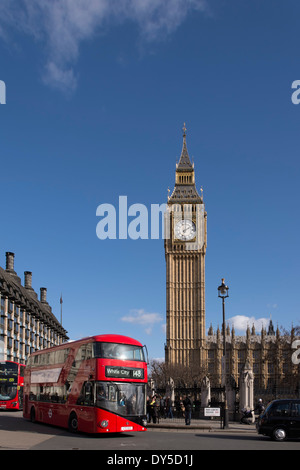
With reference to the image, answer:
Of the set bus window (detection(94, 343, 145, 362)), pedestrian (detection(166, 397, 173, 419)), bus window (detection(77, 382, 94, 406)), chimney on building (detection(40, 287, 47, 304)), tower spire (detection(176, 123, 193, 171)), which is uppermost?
tower spire (detection(176, 123, 193, 171))

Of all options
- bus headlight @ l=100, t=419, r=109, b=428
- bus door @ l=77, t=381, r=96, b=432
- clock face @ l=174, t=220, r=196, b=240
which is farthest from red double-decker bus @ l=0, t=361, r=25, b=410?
clock face @ l=174, t=220, r=196, b=240

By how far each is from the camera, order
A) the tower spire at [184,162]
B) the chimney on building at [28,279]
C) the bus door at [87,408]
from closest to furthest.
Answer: the bus door at [87,408] < the chimney on building at [28,279] < the tower spire at [184,162]

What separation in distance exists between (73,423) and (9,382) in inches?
644

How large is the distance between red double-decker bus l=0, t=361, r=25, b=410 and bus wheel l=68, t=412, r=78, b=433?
15.6 meters

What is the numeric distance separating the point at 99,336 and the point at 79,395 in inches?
99.9

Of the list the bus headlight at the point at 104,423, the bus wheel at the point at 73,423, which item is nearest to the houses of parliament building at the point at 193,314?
the bus wheel at the point at 73,423

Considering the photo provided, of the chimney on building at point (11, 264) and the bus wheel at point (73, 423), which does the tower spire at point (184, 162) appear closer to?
the chimney on building at point (11, 264)

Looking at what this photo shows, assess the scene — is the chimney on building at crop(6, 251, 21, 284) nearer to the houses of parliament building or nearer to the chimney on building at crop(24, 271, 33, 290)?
the chimney on building at crop(24, 271, 33, 290)

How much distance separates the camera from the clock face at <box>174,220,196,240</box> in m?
110

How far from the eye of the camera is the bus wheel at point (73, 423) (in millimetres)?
22100
